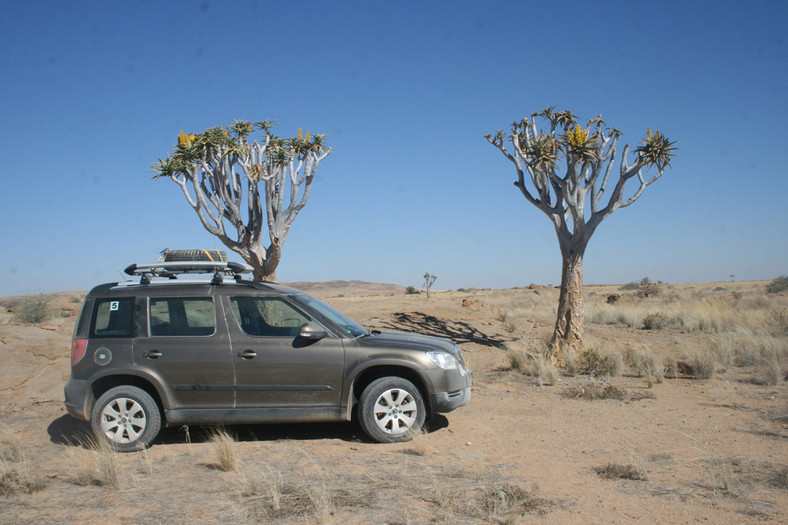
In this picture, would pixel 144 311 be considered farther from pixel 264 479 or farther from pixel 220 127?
pixel 220 127

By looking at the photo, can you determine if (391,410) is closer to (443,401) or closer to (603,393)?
(443,401)

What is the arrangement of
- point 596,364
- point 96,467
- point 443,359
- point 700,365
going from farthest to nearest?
point 596,364 → point 700,365 → point 443,359 → point 96,467

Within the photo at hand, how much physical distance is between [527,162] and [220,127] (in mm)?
10387

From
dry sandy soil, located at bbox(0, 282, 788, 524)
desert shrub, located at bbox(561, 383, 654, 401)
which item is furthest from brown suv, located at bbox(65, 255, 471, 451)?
desert shrub, located at bbox(561, 383, 654, 401)

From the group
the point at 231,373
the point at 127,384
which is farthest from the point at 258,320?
the point at 127,384

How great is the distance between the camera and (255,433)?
716 centimetres

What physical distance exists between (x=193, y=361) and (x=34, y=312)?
59.7 ft

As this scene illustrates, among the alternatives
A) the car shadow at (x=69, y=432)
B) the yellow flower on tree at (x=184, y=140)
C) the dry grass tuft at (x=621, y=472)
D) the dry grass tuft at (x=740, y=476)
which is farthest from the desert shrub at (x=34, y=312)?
the dry grass tuft at (x=740, y=476)

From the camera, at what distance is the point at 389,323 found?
1697 cm

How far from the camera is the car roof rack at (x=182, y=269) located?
285 inches

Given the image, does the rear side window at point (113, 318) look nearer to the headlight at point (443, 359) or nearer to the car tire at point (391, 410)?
the car tire at point (391, 410)

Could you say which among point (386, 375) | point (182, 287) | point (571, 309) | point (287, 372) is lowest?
point (386, 375)

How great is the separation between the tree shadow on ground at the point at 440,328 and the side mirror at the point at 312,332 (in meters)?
8.98

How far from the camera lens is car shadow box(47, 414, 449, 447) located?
6.89 metres
